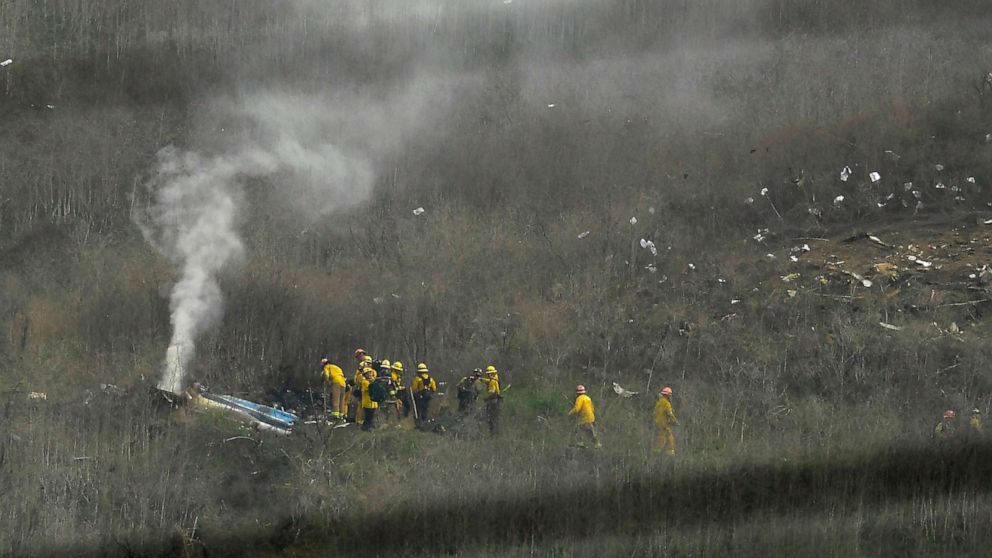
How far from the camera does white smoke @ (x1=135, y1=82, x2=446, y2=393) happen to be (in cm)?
2070

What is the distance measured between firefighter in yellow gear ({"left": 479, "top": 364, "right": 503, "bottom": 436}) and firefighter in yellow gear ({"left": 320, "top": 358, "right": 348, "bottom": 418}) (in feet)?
6.05

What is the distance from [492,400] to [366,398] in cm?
153

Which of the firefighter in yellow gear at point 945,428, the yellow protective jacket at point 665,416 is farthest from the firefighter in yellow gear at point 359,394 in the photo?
the firefighter in yellow gear at point 945,428

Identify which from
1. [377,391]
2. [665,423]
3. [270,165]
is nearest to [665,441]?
[665,423]

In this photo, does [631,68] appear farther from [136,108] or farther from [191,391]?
[191,391]

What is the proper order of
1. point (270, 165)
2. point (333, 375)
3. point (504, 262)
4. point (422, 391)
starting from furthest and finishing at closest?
1. point (270, 165)
2. point (504, 262)
3. point (333, 375)
4. point (422, 391)

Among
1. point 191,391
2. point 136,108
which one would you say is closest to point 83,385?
point 191,391

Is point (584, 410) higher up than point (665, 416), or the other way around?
point (665, 416)

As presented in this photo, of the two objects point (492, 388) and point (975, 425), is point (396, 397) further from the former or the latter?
point (975, 425)

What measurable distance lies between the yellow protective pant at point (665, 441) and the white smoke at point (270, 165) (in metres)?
7.98

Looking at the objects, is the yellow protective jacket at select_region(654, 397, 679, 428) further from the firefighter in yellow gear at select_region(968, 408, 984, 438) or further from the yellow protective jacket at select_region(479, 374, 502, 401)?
the firefighter in yellow gear at select_region(968, 408, 984, 438)

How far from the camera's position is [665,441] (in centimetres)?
1437

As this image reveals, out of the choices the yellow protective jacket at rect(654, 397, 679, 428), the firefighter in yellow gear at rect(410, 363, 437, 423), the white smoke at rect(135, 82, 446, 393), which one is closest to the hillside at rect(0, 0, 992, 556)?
the white smoke at rect(135, 82, 446, 393)

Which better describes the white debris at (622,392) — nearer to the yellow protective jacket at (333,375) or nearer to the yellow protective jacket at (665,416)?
the yellow protective jacket at (665,416)
